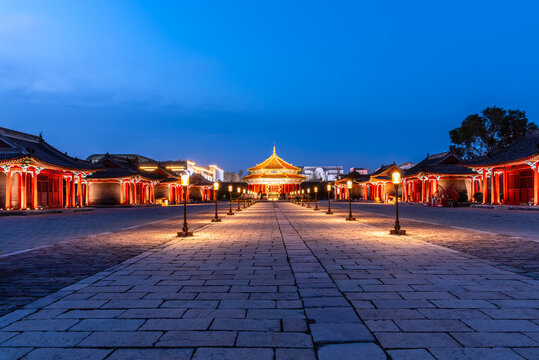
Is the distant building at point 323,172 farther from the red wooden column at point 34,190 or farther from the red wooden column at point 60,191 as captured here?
the red wooden column at point 34,190

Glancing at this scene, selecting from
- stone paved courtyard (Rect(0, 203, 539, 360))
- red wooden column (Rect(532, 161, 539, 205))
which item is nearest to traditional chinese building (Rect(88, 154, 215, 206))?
stone paved courtyard (Rect(0, 203, 539, 360))

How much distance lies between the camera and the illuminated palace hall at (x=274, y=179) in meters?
67.0

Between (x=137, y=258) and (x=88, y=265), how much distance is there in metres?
0.89

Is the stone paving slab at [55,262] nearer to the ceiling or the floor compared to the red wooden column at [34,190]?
nearer to the floor

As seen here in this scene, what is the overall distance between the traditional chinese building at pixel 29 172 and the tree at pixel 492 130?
48.5m

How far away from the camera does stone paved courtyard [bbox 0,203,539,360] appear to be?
283cm

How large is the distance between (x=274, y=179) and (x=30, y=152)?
150 feet

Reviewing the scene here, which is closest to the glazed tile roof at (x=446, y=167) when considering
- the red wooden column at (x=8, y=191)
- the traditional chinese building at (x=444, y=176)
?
the traditional chinese building at (x=444, y=176)

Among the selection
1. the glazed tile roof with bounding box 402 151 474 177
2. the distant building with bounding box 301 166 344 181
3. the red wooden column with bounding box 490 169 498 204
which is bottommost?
the red wooden column with bounding box 490 169 498 204

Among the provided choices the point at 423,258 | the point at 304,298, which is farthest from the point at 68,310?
the point at 423,258

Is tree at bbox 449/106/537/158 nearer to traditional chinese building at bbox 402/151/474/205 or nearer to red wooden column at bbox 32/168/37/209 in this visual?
traditional chinese building at bbox 402/151/474/205

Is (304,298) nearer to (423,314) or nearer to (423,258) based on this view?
(423,314)

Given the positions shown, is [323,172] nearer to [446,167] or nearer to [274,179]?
[274,179]

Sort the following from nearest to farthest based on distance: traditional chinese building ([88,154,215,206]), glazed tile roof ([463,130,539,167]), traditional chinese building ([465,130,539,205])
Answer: traditional chinese building ([465,130,539,205])
glazed tile roof ([463,130,539,167])
traditional chinese building ([88,154,215,206])
